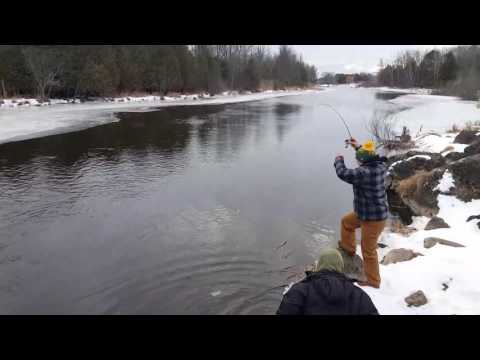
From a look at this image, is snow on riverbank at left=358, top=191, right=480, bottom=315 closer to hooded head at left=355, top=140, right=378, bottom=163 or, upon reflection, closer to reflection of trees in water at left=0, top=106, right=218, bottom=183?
hooded head at left=355, top=140, right=378, bottom=163

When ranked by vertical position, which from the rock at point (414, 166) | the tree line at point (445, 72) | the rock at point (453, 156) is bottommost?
the rock at point (414, 166)

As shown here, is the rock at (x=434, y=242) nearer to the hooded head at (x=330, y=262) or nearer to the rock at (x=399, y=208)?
the rock at (x=399, y=208)

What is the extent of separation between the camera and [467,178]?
7336mm

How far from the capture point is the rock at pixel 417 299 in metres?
4.26

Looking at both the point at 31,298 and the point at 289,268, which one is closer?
the point at 31,298

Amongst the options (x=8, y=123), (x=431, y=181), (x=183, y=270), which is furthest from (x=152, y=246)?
(x=8, y=123)

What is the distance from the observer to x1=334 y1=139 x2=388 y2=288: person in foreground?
4359mm

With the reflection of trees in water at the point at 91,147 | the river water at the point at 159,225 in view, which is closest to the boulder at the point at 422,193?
the river water at the point at 159,225

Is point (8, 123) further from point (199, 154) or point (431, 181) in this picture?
point (431, 181)

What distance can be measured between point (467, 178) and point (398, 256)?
9.90ft

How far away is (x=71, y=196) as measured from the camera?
9094 mm

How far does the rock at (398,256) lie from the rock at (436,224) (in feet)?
3.94
